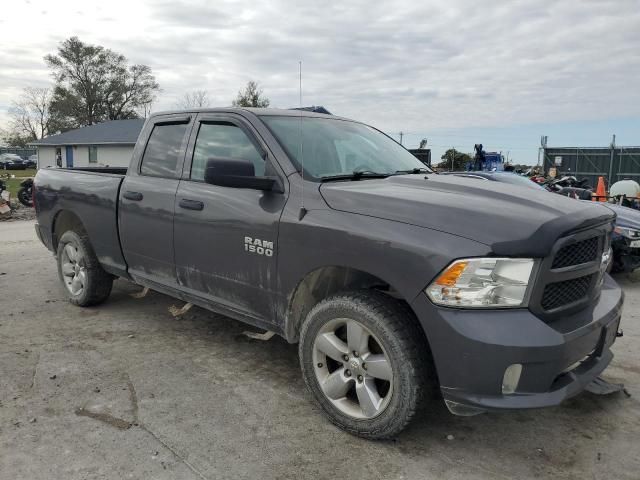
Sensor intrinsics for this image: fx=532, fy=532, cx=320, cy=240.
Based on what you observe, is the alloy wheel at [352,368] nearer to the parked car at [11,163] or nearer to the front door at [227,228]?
the front door at [227,228]

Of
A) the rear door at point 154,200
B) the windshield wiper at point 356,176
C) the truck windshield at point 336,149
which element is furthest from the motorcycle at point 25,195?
the windshield wiper at point 356,176

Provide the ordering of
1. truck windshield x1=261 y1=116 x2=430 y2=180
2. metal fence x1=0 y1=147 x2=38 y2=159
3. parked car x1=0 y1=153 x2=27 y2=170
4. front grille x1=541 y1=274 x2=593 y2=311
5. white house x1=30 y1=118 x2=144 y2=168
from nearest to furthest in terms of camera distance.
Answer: front grille x1=541 y1=274 x2=593 y2=311, truck windshield x1=261 y1=116 x2=430 y2=180, white house x1=30 y1=118 x2=144 y2=168, parked car x1=0 y1=153 x2=27 y2=170, metal fence x1=0 y1=147 x2=38 y2=159

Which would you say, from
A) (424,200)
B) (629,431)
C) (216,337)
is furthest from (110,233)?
(629,431)

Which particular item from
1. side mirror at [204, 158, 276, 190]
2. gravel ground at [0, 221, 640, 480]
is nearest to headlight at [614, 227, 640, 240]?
gravel ground at [0, 221, 640, 480]

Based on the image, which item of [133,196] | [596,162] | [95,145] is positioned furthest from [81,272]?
[95,145]

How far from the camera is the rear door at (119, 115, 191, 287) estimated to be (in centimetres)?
409

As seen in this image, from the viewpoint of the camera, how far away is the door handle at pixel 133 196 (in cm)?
431

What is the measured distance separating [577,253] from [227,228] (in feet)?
6.90

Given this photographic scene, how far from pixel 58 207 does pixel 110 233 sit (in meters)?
1.08

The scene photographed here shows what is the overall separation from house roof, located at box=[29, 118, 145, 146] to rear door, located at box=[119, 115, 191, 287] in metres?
36.3

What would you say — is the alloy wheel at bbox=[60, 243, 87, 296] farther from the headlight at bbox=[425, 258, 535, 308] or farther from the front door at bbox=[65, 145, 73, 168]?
the front door at bbox=[65, 145, 73, 168]

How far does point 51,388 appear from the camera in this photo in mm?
3549

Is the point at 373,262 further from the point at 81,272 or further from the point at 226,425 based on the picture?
the point at 81,272

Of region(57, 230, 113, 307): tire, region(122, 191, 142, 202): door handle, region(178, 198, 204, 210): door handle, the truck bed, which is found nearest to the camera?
region(178, 198, 204, 210): door handle
